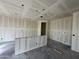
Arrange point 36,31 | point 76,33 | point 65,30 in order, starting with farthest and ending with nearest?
point 36,31, point 65,30, point 76,33

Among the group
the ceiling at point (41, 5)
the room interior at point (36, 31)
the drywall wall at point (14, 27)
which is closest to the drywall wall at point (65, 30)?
the room interior at point (36, 31)

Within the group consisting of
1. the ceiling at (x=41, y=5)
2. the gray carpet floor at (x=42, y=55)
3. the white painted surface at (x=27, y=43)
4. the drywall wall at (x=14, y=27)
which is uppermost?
the ceiling at (x=41, y=5)

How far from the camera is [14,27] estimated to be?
7.00 m

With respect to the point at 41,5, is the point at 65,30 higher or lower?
lower

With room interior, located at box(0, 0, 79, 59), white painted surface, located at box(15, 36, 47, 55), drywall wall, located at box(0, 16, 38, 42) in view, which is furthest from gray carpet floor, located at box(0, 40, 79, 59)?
drywall wall, located at box(0, 16, 38, 42)

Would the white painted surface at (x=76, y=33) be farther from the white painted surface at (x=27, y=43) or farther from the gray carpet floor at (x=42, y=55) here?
→ the white painted surface at (x=27, y=43)

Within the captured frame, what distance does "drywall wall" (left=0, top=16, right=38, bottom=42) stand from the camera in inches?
247

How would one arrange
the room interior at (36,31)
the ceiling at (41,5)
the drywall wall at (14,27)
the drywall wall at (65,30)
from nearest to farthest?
the ceiling at (41,5)
the room interior at (36,31)
the drywall wall at (65,30)
the drywall wall at (14,27)

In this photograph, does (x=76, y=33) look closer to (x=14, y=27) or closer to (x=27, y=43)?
(x=27, y=43)

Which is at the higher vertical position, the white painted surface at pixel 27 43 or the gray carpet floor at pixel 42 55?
the white painted surface at pixel 27 43

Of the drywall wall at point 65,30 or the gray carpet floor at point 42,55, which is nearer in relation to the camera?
the gray carpet floor at point 42,55

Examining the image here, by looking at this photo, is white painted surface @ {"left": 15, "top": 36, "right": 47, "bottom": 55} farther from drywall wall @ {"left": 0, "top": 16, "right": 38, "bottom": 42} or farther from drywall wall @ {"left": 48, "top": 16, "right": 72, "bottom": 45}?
drywall wall @ {"left": 0, "top": 16, "right": 38, "bottom": 42}

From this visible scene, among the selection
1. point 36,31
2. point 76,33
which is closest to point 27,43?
point 76,33

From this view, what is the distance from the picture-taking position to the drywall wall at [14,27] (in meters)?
6.27
